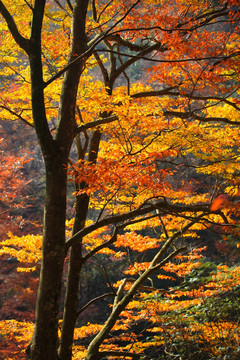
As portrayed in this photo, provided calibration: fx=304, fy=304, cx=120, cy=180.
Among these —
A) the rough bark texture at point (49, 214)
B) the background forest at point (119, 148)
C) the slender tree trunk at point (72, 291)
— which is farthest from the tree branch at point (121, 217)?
the slender tree trunk at point (72, 291)

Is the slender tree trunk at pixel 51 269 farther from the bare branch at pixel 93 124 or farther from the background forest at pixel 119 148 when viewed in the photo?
the bare branch at pixel 93 124

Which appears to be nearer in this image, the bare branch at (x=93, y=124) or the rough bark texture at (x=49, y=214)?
the rough bark texture at (x=49, y=214)

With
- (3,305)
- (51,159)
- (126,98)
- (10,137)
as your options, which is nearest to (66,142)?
(51,159)

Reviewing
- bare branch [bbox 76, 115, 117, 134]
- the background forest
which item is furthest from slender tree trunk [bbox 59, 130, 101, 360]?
bare branch [bbox 76, 115, 117, 134]

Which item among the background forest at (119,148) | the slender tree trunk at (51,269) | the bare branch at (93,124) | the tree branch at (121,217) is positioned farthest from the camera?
the bare branch at (93,124)

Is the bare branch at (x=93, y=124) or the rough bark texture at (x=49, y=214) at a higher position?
the bare branch at (x=93, y=124)

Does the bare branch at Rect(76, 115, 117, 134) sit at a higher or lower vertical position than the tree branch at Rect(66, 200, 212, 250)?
higher

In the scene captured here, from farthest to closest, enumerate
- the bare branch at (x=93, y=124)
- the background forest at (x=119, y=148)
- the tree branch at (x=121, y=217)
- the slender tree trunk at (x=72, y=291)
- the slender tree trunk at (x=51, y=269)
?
the slender tree trunk at (x=72, y=291)
the bare branch at (x=93, y=124)
the tree branch at (x=121, y=217)
the background forest at (x=119, y=148)
the slender tree trunk at (x=51, y=269)

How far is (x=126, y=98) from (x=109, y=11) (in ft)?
8.33

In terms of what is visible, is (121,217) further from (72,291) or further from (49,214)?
(72,291)

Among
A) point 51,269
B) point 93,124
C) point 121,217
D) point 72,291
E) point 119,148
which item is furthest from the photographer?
point 119,148

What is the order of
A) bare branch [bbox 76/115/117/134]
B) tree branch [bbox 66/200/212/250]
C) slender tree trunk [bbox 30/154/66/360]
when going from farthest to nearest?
1. bare branch [bbox 76/115/117/134]
2. tree branch [bbox 66/200/212/250]
3. slender tree trunk [bbox 30/154/66/360]

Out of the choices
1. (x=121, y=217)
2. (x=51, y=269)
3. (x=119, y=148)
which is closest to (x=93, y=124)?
(x=119, y=148)

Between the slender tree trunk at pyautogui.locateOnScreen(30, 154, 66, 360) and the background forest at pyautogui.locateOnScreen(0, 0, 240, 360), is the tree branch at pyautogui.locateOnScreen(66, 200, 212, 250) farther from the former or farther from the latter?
the slender tree trunk at pyautogui.locateOnScreen(30, 154, 66, 360)
